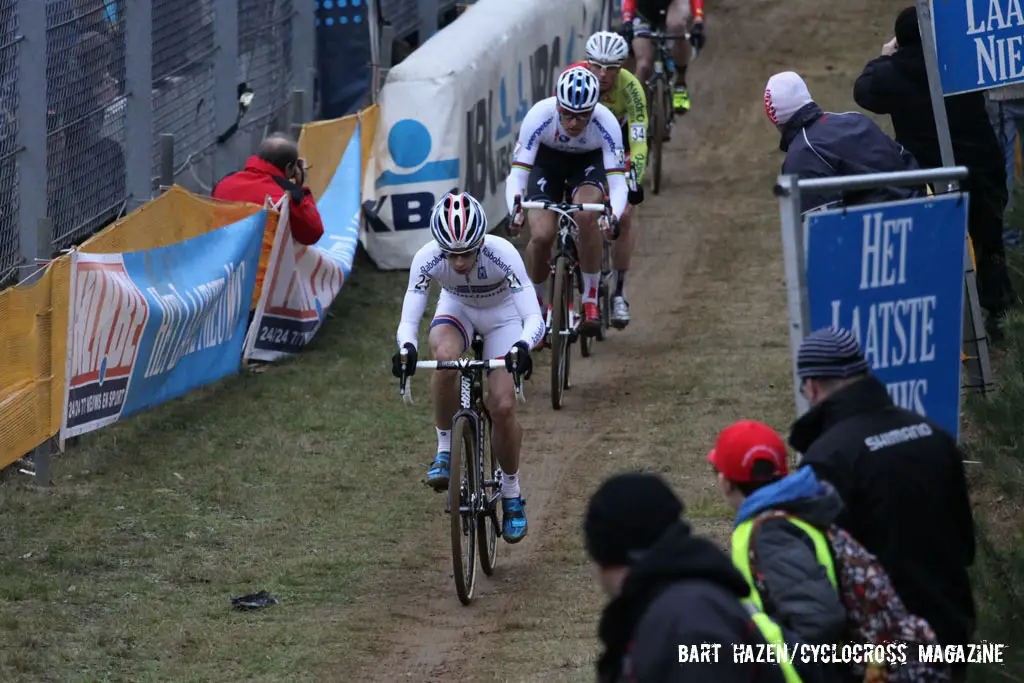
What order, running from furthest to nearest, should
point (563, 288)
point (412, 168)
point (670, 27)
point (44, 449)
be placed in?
1. point (670, 27)
2. point (412, 168)
3. point (563, 288)
4. point (44, 449)

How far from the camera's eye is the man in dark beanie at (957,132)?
384 inches

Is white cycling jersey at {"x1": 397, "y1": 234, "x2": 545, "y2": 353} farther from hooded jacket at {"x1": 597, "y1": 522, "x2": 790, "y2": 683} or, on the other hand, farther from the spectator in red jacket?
hooded jacket at {"x1": 597, "y1": 522, "x2": 790, "y2": 683}

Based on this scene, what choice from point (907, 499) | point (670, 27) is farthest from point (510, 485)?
point (670, 27)

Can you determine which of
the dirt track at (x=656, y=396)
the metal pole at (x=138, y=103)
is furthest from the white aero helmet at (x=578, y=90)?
the metal pole at (x=138, y=103)

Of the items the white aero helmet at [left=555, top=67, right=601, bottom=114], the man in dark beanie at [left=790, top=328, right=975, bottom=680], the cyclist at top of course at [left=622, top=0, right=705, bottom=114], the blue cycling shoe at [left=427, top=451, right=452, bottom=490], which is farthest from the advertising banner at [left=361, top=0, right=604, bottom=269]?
the man in dark beanie at [left=790, top=328, right=975, bottom=680]

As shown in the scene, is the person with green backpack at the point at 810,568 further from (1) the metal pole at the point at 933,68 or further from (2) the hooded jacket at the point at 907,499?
(1) the metal pole at the point at 933,68

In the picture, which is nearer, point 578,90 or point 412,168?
point 578,90

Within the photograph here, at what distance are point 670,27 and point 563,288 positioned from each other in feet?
27.0

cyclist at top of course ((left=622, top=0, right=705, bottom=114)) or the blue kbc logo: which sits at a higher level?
cyclist at top of course ((left=622, top=0, right=705, bottom=114))

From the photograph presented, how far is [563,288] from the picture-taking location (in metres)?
11.7

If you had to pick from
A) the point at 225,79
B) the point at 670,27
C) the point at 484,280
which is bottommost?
the point at 484,280

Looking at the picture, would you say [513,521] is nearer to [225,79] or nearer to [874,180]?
[874,180]

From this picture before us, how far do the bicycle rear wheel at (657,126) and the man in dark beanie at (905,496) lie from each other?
13.1 metres

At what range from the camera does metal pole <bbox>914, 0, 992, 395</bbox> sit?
294 inches
